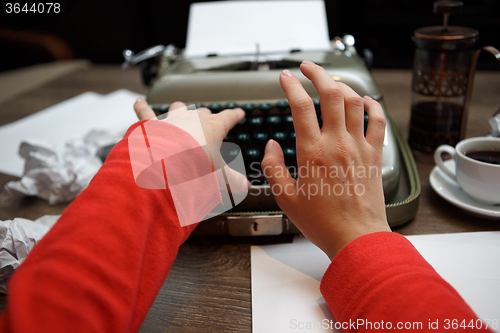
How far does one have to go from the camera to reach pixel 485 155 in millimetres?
549

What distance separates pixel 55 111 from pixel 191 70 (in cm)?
65

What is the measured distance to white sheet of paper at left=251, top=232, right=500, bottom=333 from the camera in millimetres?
Answer: 401

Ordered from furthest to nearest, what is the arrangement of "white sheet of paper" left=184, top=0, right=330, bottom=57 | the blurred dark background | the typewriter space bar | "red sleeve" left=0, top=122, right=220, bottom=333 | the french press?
the blurred dark background < "white sheet of paper" left=184, top=0, right=330, bottom=57 < the french press < the typewriter space bar < "red sleeve" left=0, top=122, right=220, bottom=333

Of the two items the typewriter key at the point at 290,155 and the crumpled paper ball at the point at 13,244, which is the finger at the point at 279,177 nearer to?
the typewriter key at the point at 290,155

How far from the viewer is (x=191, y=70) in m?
0.71

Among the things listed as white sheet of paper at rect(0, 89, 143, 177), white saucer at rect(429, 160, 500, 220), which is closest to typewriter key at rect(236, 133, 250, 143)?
white saucer at rect(429, 160, 500, 220)

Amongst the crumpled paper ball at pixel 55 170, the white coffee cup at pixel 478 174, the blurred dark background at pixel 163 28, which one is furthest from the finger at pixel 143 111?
the blurred dark background at pixel 163 28

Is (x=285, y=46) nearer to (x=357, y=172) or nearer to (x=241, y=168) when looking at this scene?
(x=241, y=168)

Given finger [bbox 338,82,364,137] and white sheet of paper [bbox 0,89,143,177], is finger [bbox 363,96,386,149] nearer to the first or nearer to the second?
finger [bbox 338,82,364,137]

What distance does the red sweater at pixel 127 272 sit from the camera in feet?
0.97

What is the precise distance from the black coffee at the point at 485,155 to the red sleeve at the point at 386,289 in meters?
0.28

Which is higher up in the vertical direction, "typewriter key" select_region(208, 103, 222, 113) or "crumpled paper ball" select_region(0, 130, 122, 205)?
"typewriter key" select_region(208, 103, 222, 113)

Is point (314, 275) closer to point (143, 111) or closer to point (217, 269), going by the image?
point (217, 269)

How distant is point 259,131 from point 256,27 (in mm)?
385
